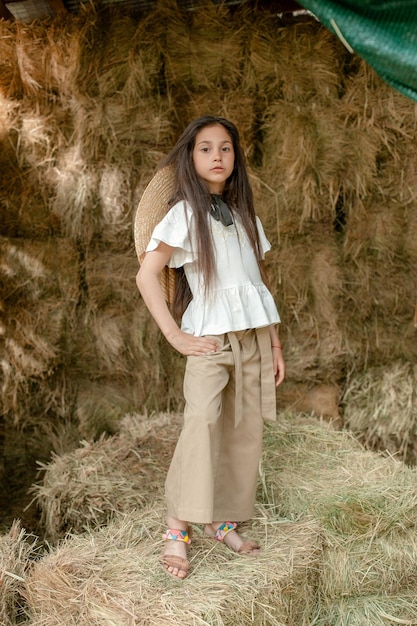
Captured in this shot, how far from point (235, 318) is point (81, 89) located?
187cm

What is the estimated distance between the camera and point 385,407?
421cm

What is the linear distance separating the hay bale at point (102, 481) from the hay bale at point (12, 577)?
44 cm

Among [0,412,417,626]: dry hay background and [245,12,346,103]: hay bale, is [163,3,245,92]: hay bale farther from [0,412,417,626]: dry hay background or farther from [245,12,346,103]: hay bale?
[0,412,417,626]: dry hay background

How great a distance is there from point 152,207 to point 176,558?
1347 mm

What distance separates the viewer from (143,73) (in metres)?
3.90

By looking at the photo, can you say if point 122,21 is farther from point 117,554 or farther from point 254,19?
point 117,554

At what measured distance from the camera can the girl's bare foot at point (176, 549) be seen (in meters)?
2.55

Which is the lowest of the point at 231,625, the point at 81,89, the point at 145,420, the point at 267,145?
the point at 231,625

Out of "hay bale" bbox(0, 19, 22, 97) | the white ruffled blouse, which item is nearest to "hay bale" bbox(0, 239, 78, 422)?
"hay bale" bbox(0, 19, 22, 97)

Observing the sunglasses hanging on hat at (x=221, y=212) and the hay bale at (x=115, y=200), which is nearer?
the sunglasses hanging on hat at (x=221, y=212)

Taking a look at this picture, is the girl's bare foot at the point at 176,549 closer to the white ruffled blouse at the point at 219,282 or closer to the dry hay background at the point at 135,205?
the white ruffled blouse at the point at 219,282

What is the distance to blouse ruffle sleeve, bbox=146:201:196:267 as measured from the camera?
2.65m

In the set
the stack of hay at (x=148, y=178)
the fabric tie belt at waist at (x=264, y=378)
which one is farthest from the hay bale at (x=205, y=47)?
the fabric tie belt at waist at (x=264, y=378)

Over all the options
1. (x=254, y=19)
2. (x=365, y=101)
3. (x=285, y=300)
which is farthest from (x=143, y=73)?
(x=285, y=300)
